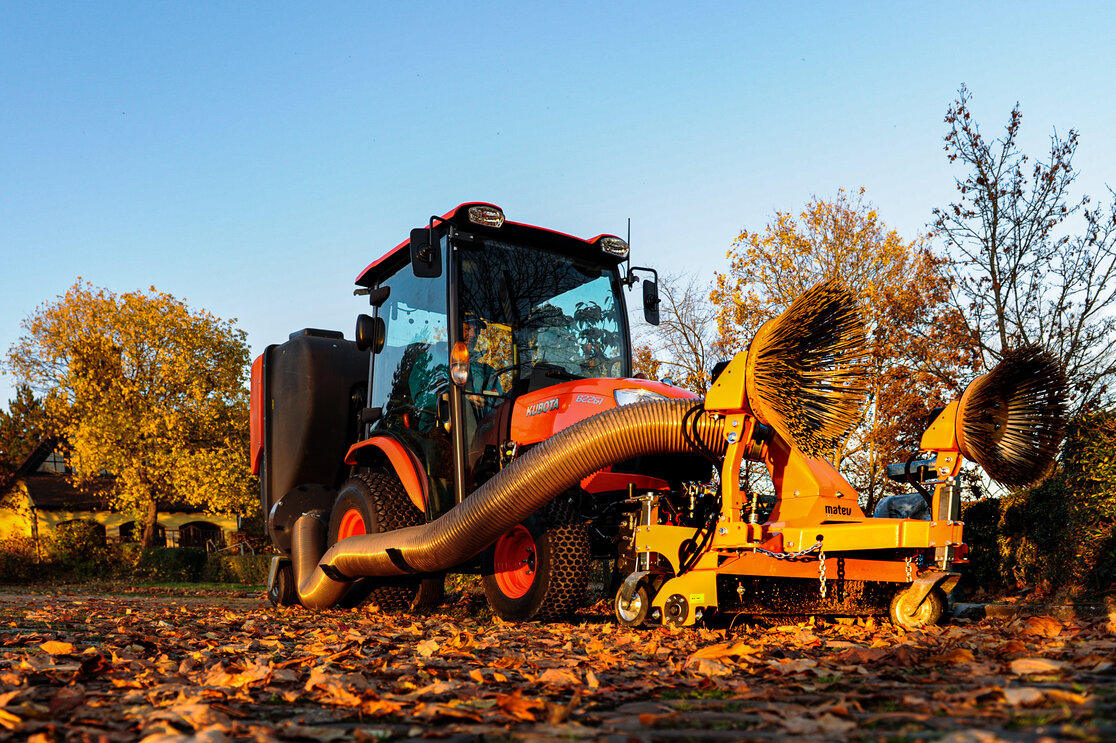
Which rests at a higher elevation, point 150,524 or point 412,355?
point 412,355

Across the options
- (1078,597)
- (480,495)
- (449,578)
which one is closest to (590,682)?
(480,495)

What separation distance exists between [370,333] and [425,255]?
1.77 metres

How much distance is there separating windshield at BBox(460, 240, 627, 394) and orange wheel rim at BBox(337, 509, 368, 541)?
1918 millimetres

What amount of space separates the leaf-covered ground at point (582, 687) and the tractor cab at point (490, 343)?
6.53ft

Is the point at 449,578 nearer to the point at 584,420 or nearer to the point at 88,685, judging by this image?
the point at 584,420

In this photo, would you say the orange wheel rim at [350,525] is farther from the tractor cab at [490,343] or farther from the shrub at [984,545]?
the shrub at [984,545]

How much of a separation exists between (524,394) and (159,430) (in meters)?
26.3

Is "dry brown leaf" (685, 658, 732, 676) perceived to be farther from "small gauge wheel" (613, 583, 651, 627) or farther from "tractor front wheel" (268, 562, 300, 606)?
"tractor front wheel" (268, 562, 300, 606)

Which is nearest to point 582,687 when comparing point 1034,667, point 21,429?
point 1034,667

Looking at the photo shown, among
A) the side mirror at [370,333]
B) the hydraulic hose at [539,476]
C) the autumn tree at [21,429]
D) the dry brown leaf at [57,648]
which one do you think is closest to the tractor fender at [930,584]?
the hydraulic hose at [539,476]

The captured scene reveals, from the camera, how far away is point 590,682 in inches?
121

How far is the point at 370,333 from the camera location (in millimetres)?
8195

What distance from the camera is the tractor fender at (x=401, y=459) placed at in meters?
7.14

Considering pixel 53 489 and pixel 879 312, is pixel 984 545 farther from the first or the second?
pixel 53 489
